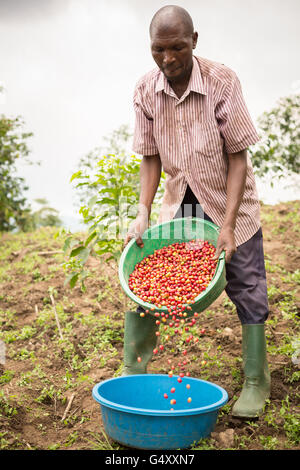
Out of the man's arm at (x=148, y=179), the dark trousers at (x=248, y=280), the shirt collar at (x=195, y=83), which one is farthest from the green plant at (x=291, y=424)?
the shirt collar at (x=195, y=83)

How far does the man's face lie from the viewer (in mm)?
2221

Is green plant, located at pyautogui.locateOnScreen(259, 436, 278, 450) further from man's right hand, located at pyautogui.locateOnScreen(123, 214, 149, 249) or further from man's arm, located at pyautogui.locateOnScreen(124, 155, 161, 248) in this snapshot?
man's arm, located at pyautogui.locateOnScreen(124, 155, 161, 248)

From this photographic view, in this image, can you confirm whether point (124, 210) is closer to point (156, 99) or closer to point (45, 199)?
point (156, 99)

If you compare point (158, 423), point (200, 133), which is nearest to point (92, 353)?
point (158, 423)

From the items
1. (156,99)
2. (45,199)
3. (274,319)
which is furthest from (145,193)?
(45,199)

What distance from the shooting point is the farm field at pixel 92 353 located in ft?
7.84

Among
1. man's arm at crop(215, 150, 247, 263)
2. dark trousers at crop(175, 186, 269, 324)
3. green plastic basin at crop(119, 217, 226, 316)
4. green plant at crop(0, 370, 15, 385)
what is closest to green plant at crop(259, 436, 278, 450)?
dark trousers at crop(175, 186, 269, 324)

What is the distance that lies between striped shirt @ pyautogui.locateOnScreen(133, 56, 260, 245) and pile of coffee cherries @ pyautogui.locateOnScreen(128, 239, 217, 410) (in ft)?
0.61

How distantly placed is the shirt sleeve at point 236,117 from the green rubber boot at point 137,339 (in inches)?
37.3

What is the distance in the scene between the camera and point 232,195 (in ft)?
8.00

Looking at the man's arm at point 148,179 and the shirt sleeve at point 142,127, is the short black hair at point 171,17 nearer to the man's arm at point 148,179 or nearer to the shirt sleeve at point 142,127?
the shirt sleeve at point 142,127

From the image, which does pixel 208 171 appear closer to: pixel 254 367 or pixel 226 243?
pixel 226 243

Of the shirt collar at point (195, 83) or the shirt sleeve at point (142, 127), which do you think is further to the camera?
the shirt sleeve at point (142, 127)
